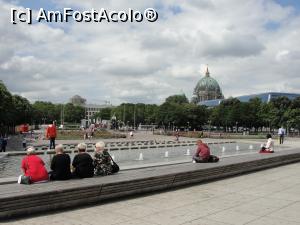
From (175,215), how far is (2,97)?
5058 centimetres

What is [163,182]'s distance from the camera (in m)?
10.9

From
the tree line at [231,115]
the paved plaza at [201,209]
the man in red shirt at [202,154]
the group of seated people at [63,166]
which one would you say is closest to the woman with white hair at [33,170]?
the group of seated people at [63,166]

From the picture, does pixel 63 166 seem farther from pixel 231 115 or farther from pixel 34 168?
pixel 231 115

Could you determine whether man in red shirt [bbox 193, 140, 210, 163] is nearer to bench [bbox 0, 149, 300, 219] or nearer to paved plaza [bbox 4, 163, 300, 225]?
bench [bbox 0, 149, 300, 219]

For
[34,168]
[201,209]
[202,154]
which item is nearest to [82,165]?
[34,168]

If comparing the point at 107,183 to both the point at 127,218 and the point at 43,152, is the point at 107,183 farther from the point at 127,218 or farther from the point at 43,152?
the point at 43,152

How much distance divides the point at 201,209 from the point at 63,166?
3.04 m

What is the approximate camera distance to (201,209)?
8.87m

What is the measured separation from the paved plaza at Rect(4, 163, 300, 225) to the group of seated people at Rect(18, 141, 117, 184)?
1.14 meters

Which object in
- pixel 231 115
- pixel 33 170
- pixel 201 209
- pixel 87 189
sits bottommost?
pixel 201 209

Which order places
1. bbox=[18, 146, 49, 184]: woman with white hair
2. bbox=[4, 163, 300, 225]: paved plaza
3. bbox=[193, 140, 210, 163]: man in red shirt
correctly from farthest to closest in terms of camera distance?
1. bbox=[193, 140, 210, 163]: man in red shirt
2. bbox=[18, 146, 49, 184]: woman with white hair
3. bbox=[4, 163, 300, 225]: paved plaza

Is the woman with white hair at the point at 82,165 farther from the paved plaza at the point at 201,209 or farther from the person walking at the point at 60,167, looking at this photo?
the paved plaza at the point at 201,209

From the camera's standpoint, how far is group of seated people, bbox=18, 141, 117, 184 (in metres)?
9.20

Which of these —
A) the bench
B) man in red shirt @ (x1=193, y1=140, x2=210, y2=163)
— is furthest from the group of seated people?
man in red shirt @ (x1=193, y1=140, x2=210, y2=163)
